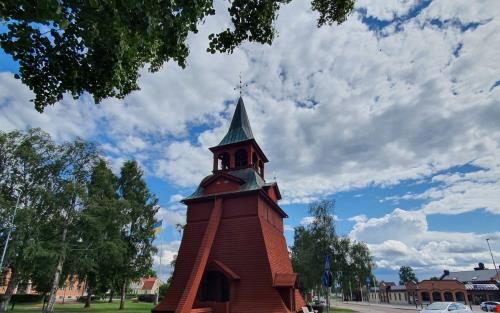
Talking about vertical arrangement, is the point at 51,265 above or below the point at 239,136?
below

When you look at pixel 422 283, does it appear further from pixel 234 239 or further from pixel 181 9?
pixel 181 9

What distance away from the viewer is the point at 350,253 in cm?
4144

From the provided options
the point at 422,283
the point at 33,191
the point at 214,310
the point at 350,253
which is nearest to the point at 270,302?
the point at 214,310

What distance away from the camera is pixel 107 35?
6383 millimetres

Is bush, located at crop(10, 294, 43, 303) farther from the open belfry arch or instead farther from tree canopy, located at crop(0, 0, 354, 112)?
tree canopy, located at crop(0, 0, 354, 112)

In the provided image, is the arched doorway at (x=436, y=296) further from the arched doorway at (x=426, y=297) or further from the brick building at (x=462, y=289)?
the arched doorway at (x=426, y=297)

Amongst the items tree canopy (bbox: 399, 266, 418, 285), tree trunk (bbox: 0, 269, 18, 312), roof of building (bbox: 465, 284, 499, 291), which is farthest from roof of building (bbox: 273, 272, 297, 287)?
tree canopy (bbox: 399, 266, 418, 285)

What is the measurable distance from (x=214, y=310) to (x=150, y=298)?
5002cm

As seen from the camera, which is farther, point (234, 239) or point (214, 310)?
point (234, 239)

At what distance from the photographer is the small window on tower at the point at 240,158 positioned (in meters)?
26.6

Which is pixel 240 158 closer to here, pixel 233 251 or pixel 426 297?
pixel 233 251

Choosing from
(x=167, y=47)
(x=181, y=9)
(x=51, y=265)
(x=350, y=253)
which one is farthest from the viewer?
(x=350, y=253)

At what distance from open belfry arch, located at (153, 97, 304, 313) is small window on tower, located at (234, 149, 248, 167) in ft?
0.90

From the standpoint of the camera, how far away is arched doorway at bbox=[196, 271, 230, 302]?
1994 centimetres
